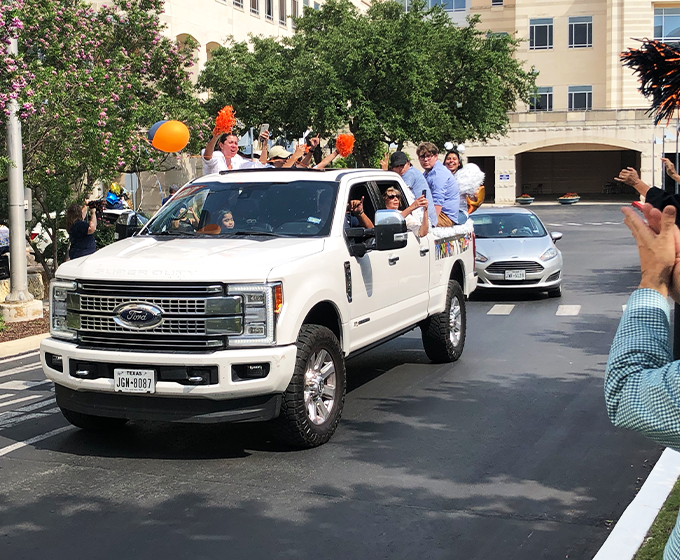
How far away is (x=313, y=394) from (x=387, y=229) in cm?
168

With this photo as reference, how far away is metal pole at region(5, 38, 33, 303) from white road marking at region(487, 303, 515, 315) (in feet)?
24.4

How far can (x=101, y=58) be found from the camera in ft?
101

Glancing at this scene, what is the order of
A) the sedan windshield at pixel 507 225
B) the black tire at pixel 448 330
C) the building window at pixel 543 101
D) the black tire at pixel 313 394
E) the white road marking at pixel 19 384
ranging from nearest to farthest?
the black tire at pixel 313 394
the white road marking at pixel 19 384
the black tire at pixel 448 330
the sedan windshield at pixel 507 225
the building window at pixel 543 101

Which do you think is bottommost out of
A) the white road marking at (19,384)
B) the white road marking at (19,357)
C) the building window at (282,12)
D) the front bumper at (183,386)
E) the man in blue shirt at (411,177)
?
the white road marking at (19,357)

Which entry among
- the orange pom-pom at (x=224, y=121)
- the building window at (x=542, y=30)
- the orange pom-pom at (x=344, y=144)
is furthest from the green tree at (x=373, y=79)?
the building window at (x=542, y=30)

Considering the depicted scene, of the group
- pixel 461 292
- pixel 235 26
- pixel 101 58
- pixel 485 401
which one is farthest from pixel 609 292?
pixel 235 26

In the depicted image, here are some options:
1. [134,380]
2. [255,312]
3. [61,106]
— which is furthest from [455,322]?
[61,106]

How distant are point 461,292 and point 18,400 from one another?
4.98m

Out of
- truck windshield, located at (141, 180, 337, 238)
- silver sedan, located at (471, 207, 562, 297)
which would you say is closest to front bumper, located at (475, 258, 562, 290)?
silver sedan, located at (471, 207, 562, 297)

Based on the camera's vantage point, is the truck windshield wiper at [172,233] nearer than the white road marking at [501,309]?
Yes

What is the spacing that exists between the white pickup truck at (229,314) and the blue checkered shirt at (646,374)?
449 cm

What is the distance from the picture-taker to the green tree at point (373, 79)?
3644 centimetres

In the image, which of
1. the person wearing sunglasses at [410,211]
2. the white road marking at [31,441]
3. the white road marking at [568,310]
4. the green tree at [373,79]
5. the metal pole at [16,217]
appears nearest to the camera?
the white road marking at [31,441]

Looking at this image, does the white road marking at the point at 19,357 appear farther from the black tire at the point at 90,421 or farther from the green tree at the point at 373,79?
the green tree at the point at 373,79
